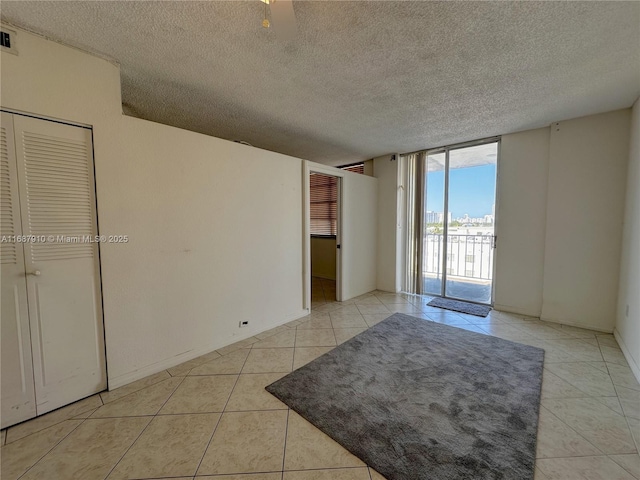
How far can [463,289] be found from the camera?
15.3ft

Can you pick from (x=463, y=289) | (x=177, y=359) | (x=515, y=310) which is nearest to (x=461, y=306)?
(x=515, y=310)

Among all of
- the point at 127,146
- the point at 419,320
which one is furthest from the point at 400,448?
the point at 127,146

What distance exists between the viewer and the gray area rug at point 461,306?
11.9 feet

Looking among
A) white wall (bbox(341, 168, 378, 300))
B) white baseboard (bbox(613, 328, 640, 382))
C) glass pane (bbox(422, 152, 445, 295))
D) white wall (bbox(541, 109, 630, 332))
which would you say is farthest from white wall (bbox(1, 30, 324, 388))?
white wall (bbox(541, 109, 630, 332))

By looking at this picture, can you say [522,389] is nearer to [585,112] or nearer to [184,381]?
[184,381]

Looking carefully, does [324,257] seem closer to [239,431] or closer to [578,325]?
[578,325]

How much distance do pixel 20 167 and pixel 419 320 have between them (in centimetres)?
409

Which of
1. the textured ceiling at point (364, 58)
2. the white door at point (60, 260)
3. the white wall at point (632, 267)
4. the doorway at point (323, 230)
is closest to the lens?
the textured ceiling at point (364, 58)

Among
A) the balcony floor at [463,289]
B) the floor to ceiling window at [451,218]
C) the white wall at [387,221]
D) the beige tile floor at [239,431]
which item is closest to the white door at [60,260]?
the beige tile floor at [239,431]

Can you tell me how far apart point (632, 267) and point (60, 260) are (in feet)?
16.3

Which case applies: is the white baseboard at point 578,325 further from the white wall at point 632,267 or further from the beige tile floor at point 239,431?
the beige tile floor at point 239,431

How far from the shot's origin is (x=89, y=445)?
1483 mm

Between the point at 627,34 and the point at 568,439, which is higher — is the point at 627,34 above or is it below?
above

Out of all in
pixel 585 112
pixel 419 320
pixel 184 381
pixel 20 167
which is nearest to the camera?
pixel 20 167
